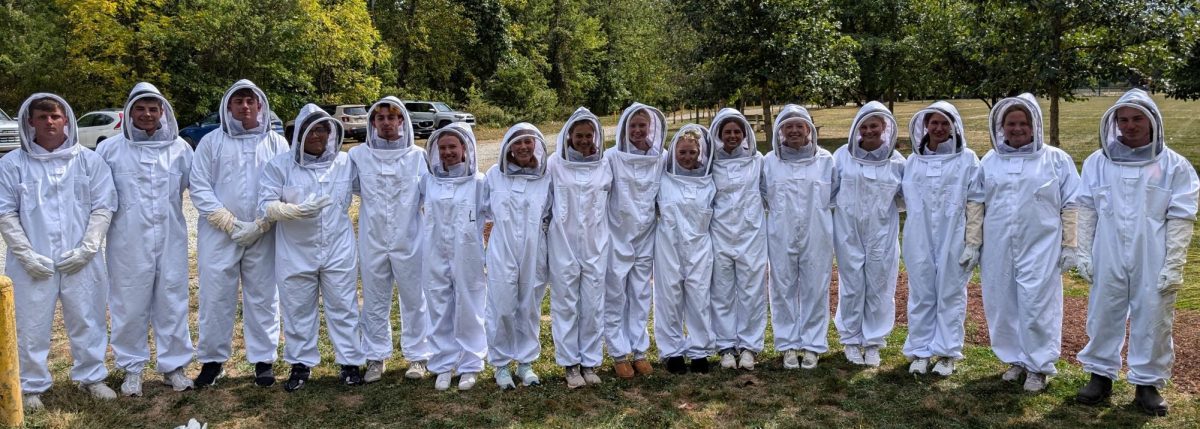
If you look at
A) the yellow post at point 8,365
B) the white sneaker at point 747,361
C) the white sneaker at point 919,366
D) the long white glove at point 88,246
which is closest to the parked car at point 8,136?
the long white glove at point 88,246

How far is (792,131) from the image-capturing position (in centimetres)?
527

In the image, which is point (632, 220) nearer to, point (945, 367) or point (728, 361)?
point (728, 361)

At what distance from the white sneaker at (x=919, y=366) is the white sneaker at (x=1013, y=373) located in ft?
1.48

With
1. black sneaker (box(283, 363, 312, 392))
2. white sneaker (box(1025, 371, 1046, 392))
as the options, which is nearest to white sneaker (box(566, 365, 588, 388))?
black sneaker (box(283, 363, 312, 392))

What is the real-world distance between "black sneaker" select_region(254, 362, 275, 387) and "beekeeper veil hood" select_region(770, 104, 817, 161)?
353 centimetres

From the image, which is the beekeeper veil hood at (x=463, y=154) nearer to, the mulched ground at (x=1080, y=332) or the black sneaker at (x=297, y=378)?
the black sneaker at (x=297, y=378)

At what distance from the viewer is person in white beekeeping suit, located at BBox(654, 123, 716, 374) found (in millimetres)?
5191

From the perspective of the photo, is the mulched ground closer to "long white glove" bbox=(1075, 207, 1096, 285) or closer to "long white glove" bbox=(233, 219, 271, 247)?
"long white glove" bbox=(1075, 207, 1096, 285)

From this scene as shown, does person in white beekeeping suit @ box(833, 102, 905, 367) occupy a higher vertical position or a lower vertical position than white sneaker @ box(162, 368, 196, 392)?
higher

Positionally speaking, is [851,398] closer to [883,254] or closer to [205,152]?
[883,254]

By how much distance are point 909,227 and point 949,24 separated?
1219 centimetres

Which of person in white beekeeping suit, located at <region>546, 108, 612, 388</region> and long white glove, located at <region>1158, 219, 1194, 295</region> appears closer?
long white glove, located at <region>1158, 219, 1194, 295</region>

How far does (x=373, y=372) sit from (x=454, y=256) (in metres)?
0.99

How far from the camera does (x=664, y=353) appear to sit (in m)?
5.41
